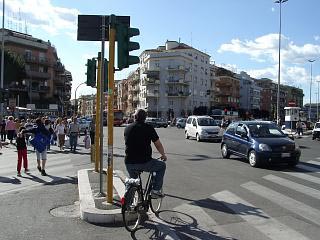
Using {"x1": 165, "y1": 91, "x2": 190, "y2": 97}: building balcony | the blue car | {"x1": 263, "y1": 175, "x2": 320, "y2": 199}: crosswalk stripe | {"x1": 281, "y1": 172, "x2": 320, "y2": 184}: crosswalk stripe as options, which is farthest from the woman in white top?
{"x1": 165, "y1": 91, "x2": 190, "y2": 97}: building balcony

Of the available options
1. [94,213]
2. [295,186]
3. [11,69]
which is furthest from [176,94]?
[94,213]

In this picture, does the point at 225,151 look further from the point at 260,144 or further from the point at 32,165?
the point at 32,165

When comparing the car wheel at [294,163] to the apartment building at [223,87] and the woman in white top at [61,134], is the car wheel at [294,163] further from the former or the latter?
the apartment building at [223,87]

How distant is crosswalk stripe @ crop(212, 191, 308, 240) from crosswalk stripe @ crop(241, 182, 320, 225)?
2.04ft

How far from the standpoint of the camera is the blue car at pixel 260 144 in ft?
49.9

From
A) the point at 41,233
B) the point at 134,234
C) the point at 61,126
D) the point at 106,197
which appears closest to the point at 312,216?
the point at 134,234

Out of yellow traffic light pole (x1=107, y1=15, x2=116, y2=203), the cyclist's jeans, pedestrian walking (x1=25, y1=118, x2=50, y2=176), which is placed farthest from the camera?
pedestrian walking (x1=25, y1=118, x2=50, y2=176)

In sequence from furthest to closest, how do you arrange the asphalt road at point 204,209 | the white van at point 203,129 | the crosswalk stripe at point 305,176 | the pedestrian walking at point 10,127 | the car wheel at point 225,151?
the white van at point 203,129
the pedestrian walking at point 10,127
the car wheel at point 225,151
the crosswalk stripe at point 305,176
the asphalt road at point 204,209

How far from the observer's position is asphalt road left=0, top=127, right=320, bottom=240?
682cm

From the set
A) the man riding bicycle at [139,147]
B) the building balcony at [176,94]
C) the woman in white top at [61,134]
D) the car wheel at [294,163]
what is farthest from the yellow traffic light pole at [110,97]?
the building balcony at [176,94]

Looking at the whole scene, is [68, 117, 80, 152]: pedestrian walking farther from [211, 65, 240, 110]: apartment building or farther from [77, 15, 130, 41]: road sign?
[211, 65, 240, 110]: apartment building

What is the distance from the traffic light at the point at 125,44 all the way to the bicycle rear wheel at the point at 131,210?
231 cm

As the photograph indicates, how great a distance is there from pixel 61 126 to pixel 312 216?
58.7 feet

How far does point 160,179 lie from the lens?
25.2 feet
